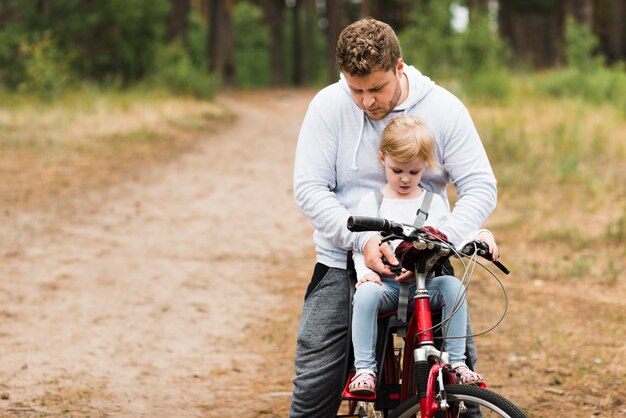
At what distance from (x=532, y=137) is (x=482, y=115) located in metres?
1.64

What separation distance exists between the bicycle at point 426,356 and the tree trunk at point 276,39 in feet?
130

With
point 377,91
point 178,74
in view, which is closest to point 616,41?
point 178,74

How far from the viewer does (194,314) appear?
7.89 metres

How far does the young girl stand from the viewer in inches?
148

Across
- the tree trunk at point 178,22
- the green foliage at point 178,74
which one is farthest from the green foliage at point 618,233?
the tree trunk at point 178,22

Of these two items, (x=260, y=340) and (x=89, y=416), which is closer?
(x=89, y=416)

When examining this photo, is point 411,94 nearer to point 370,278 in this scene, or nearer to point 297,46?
point 370,278

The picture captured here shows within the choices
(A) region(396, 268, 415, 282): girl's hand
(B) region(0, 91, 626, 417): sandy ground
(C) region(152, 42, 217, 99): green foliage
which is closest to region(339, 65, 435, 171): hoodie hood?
(A) region(396, 268, 415, 282): girl's hand

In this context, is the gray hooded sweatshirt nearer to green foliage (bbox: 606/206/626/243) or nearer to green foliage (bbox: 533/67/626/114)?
green foliage (bbox: 606/206/626/243)

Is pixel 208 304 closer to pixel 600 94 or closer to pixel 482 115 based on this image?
pixel 482 115

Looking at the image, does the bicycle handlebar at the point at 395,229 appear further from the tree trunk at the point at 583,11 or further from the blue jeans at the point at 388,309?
the tree trunk at the point at 583,11

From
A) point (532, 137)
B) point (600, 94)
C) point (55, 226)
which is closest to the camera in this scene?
point (55, 226)

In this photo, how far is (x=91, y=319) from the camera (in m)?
7.64

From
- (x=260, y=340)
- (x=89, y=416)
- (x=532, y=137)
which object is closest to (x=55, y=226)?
(x=260, y=340)
